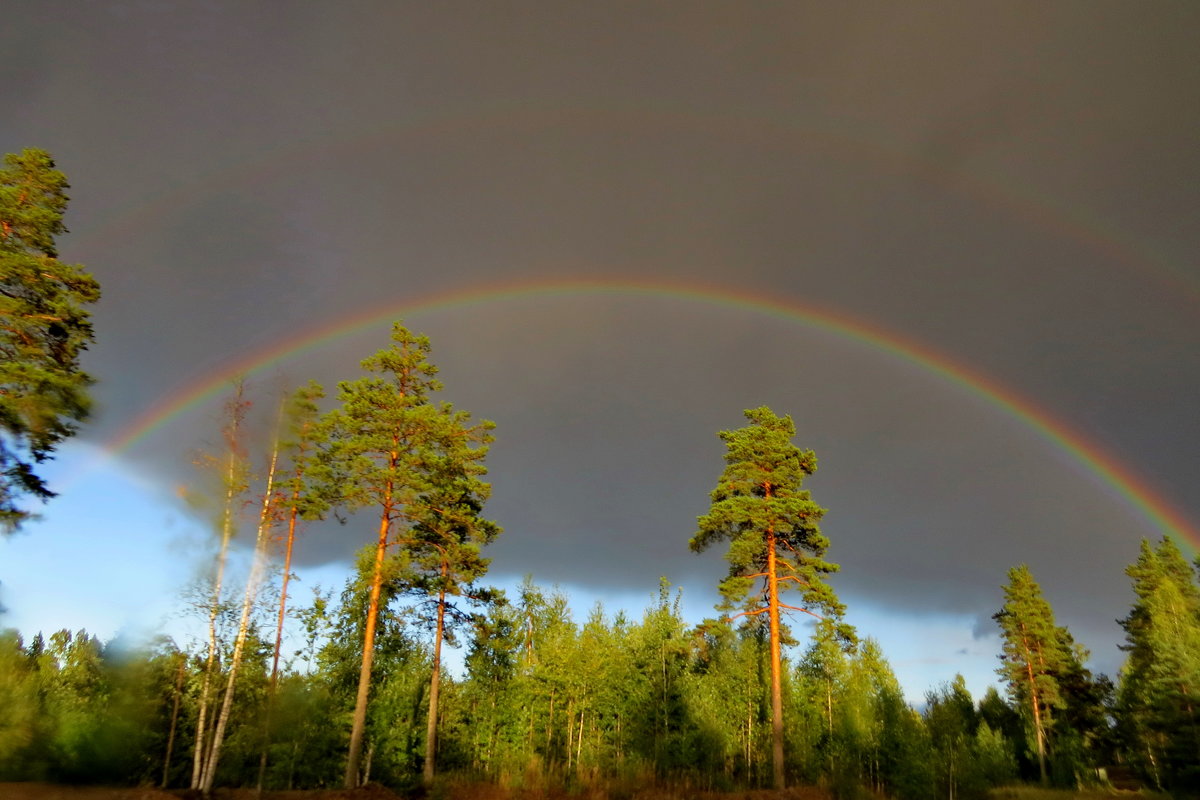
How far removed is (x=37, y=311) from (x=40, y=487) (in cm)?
475

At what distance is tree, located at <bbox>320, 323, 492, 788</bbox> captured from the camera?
24.4 metres

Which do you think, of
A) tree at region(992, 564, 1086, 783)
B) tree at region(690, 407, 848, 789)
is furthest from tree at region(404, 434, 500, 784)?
tree at region(992, 564, 1086, 783)

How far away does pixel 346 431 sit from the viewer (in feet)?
84.8

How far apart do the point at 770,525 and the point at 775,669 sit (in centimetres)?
535

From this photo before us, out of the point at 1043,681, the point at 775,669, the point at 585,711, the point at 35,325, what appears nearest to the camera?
the point at 35,325

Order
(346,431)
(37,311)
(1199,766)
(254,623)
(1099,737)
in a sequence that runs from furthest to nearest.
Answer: (1099,737) → (1199,766) → (346,431) → (254,623) → (37,311)

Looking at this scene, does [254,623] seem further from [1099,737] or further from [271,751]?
[1099,737]

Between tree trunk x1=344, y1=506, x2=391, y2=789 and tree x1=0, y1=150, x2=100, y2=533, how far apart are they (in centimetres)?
946

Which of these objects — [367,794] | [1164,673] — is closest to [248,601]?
[367,794]

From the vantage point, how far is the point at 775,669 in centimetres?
2644

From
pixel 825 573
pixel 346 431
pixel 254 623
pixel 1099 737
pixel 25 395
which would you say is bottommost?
pixel 1099 737

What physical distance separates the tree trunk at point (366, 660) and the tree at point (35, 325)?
9458 mm

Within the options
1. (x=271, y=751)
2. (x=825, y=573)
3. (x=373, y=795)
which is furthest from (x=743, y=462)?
(x=271, y=751)

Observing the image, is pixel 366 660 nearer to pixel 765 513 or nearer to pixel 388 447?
pixel 388 447
